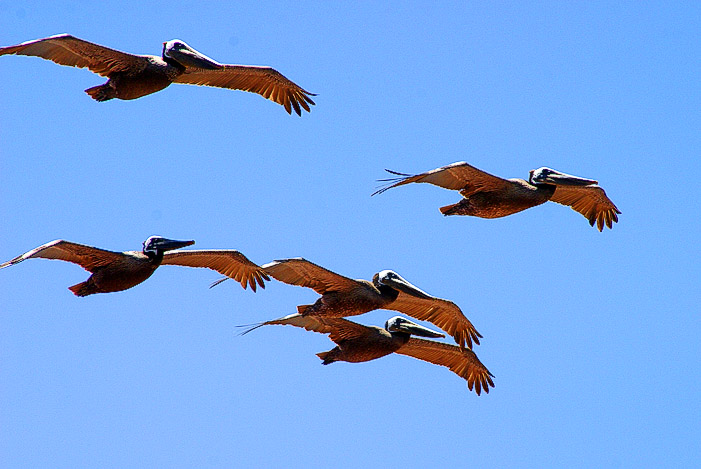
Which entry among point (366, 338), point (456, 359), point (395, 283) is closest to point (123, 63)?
point (395, 283)

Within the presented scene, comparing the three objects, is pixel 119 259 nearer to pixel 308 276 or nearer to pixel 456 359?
pixel 308 276

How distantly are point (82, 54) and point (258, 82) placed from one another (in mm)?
3180

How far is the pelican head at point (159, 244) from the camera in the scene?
17.3 m

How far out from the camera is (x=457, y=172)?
17.6 meters

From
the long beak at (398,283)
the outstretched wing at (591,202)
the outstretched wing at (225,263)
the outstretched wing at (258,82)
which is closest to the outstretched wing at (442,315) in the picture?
the long beak at (398,283)

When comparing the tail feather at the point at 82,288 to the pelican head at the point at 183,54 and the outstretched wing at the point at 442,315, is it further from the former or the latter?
the outstretched wing at the point at 442,315

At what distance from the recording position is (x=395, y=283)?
60.2ft

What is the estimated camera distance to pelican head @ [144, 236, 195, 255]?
1733 cm

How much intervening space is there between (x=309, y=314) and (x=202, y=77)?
4054 millimetres

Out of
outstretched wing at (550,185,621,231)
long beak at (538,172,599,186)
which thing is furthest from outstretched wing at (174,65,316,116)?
outstretched wing at (550,185,621,231)

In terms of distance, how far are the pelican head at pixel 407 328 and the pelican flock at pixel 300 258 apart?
2cm

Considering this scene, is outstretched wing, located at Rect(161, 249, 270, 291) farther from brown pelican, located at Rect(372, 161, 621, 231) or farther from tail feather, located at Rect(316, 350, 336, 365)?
brown pelican, located at Rect(372, 161, 621, 231)

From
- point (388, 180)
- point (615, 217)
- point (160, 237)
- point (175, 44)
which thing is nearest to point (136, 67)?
point (175, 44)

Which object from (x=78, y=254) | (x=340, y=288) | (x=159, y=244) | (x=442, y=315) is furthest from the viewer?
(x=442, y=315)
